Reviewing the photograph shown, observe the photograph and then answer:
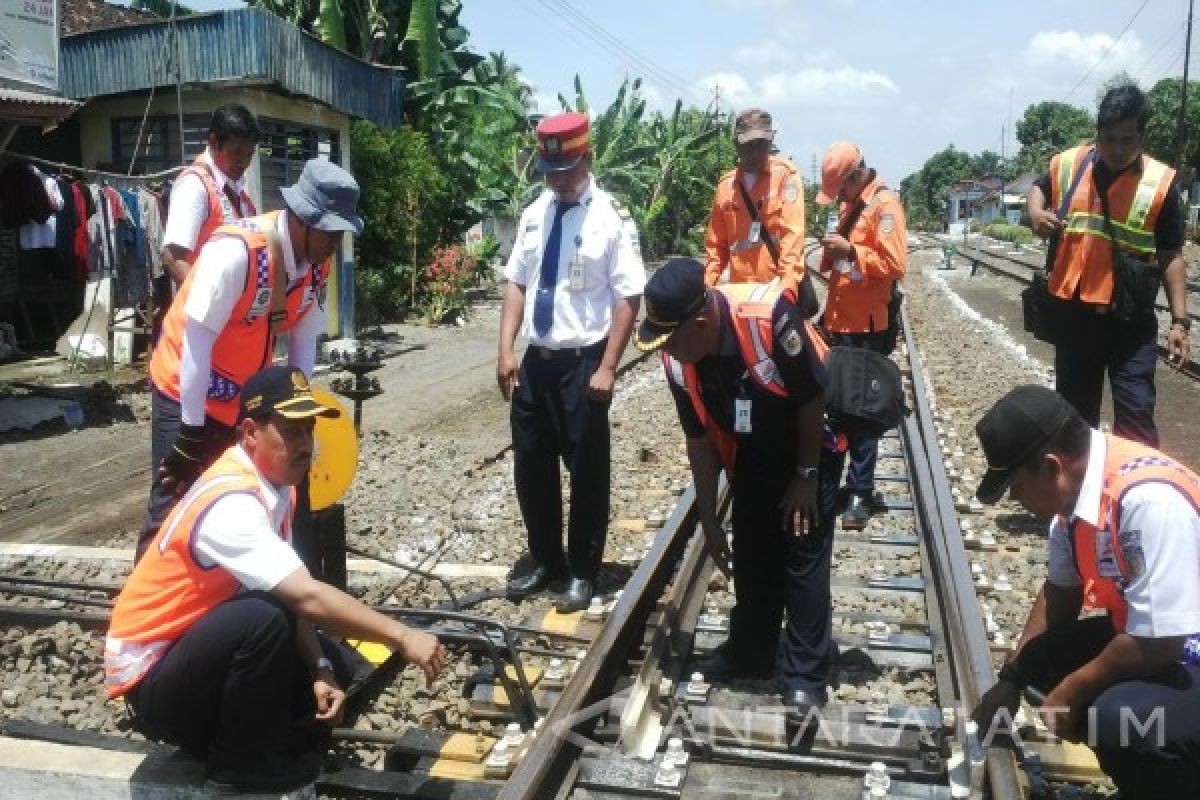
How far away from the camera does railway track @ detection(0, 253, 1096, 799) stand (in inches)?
125

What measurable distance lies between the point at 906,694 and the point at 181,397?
280 cm

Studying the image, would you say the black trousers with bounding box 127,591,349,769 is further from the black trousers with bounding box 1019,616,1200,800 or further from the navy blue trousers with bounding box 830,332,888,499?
the navy blue trousers with bounding box 830,332,888,499

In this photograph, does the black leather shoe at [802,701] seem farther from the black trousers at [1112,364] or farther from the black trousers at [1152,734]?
the black trousers at [1112,364]

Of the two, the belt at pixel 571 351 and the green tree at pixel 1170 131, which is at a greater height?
the green tree at pixel 1170 131

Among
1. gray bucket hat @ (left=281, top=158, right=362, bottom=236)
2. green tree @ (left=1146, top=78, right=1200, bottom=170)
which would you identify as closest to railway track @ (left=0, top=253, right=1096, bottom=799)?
gray bucket hat @ (left=281, top=158, right=362, bottom=236)

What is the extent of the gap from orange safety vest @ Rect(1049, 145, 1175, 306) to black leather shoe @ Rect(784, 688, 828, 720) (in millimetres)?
2815

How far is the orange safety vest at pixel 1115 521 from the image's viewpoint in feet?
8.82

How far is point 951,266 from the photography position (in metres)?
35.8

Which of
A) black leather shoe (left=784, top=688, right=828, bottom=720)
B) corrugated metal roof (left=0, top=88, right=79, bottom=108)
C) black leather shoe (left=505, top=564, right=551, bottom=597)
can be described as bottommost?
black leather shoe (left=505, top=564, right=551, bottom=597)

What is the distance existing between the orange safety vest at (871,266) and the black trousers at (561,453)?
1.85 m

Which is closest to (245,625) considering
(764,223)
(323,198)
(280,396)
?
(280,396)

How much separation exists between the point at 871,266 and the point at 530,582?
2.53 meters

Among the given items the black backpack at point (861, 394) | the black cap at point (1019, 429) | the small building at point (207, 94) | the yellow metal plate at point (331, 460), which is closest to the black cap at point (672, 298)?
the black backpack at point (861, 394)

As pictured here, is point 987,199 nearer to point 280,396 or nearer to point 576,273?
point 576,273
